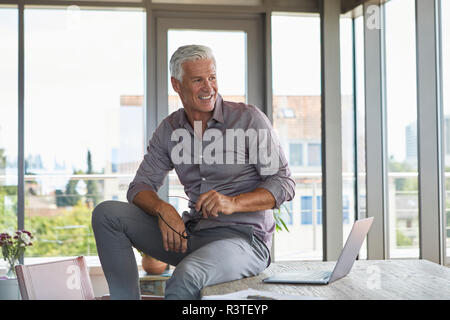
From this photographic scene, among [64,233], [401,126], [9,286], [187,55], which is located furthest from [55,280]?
[401,126]

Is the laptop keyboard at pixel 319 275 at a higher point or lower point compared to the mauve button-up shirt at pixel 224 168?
lower

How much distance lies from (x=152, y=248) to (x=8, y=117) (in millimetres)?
2235

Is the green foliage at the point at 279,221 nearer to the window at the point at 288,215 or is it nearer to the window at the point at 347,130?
the window at the point at 288,215

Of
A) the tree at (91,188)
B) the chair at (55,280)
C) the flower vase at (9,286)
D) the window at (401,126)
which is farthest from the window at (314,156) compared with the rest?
the chair at (55,280)

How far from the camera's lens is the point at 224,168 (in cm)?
176

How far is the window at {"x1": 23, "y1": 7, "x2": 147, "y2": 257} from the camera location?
3553mm

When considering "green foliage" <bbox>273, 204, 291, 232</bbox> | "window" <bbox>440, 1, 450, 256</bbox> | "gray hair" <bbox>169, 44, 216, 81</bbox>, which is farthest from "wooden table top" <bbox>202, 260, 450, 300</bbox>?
"green foliage" <bbox>273, 204, 291, 232</bbox>

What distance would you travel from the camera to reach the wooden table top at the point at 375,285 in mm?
1254

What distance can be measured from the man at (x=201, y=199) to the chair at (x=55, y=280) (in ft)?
0.41

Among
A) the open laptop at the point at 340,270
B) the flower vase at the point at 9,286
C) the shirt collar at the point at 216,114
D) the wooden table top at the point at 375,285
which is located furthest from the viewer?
the flower vase at the point at 9,286

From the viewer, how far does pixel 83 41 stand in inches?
142

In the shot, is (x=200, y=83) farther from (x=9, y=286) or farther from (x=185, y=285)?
(x=9, y=286)
